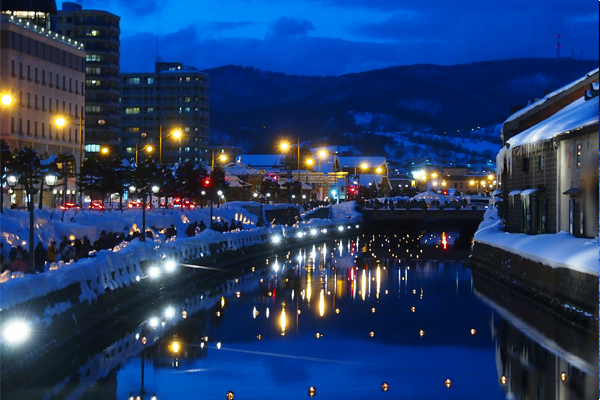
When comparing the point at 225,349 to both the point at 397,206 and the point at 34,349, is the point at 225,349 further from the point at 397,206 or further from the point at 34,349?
the point at 397,206

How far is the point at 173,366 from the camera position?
21.6 metres

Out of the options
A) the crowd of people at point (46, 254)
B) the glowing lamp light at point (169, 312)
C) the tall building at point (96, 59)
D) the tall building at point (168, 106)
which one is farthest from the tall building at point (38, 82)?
the tall building at point (168, 106)

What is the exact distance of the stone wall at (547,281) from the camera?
27.2 metres

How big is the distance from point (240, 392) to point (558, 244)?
1795 centimetres

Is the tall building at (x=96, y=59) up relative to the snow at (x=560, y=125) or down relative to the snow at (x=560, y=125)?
up

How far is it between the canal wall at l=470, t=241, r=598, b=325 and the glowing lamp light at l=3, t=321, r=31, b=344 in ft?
51.4

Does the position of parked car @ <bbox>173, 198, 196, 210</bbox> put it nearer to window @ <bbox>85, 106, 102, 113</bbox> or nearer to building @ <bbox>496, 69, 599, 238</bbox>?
building @ <bbox>496, 69, 599, 238</bbox>

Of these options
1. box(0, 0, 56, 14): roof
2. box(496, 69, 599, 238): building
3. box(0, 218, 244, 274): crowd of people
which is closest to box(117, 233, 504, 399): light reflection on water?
box(496, 69, 599, 238): building

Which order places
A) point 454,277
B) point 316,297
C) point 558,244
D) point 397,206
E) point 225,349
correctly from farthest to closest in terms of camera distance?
point 397,206 → point 454,277 → point 316,297 → point 558,244 → point 225,349

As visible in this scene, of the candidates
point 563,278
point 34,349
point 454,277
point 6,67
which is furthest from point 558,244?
point 6,67

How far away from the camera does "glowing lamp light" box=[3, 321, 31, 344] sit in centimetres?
1877

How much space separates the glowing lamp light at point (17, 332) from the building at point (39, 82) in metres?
57.9

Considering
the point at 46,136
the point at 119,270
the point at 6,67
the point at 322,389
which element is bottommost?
the point at 322,389

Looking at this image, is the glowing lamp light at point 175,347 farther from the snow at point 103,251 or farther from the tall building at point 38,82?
the tall building at point 38,82
